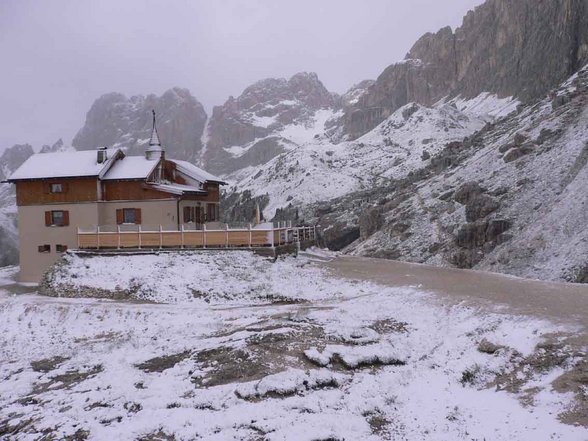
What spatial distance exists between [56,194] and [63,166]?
2.76m

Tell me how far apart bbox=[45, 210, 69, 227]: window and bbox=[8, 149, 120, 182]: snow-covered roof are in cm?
268

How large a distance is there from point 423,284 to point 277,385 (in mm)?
13481

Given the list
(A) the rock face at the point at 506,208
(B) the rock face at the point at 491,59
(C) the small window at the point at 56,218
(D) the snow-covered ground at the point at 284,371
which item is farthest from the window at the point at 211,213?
(B) the rock face at the point at 491,59

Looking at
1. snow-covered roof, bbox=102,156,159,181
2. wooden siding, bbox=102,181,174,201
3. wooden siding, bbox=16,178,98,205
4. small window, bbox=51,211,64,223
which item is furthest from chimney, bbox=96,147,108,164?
small window, bbox=51,211,64,223

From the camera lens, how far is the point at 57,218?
1330 inches

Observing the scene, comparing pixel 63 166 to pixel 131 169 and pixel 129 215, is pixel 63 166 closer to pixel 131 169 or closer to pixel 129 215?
pixel 131 169

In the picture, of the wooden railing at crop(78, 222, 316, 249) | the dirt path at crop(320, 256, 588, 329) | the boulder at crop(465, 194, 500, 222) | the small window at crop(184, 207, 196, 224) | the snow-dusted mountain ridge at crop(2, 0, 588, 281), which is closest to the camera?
the dirt path at crop(320, 256, 588, 329)

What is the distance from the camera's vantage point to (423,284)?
23.9 meters

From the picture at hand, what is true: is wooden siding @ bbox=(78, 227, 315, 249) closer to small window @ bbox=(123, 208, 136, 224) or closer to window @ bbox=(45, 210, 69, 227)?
small window @ bbox=(123, 208, 136, 224)

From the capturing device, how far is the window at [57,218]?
33.6 meters

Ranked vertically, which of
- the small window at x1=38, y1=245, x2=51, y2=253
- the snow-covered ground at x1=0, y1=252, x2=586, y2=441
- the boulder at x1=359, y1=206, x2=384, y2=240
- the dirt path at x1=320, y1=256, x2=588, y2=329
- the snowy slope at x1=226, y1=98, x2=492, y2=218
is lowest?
the snow-covered ground at x1=0, y1=252, x2=586, y2=441

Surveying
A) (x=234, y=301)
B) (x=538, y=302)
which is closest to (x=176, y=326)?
(x=234, y=301)

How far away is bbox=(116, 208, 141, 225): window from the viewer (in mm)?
33656

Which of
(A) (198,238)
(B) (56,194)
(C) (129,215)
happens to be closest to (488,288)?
(A) (198,238)
